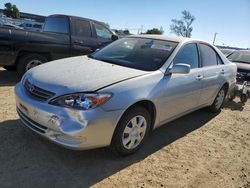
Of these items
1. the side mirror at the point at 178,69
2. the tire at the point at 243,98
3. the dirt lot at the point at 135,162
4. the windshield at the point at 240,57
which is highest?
the side mirror at the point at 178,69

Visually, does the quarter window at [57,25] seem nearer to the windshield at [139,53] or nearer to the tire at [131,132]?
the windshield at [139,53]

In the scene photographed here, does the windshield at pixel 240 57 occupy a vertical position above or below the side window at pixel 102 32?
below

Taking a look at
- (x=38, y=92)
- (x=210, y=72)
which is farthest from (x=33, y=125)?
(x=210, y=72)

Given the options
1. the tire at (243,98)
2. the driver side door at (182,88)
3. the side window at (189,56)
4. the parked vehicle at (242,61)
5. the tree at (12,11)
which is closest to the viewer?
the driver side door at (182,88)

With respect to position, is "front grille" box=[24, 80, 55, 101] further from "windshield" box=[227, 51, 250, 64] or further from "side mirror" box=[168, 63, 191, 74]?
"windshield" box=[227, 51, 250, 64]

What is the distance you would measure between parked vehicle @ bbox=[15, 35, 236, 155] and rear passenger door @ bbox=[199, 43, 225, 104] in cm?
4

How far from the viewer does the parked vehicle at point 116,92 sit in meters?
3.05

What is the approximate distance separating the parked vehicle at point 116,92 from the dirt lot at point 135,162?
1.00 ft

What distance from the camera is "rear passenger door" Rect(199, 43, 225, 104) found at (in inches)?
198

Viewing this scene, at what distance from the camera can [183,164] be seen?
12.2 feet

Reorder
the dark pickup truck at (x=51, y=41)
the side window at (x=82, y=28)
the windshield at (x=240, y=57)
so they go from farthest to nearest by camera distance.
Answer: the windshield at (x=240, y=57)
the side window at (x=82, y=28)
the dark pickup truck at (x=51, y=41)

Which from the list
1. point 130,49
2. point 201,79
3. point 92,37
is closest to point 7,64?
point 92,37

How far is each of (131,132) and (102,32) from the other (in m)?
5.61

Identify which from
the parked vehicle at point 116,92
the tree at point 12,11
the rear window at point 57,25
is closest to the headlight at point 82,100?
the parked vehicle at point 116,92
